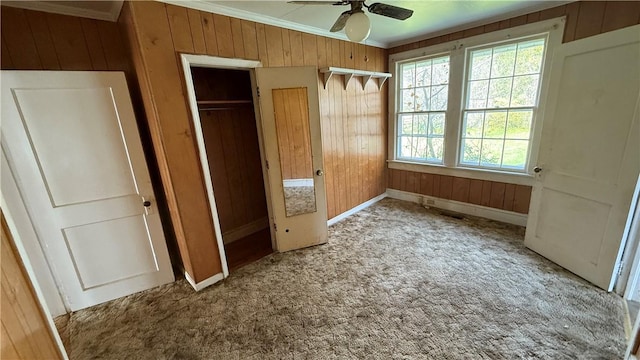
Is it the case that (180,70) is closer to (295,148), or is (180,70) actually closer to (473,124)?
(295,148)

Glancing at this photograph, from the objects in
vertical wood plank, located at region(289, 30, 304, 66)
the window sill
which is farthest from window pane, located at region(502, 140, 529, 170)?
vertical wood plank, located at region(289, 30, 304, 66)

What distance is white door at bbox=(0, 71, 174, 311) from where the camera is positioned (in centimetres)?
187

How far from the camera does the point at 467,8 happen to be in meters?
2.64

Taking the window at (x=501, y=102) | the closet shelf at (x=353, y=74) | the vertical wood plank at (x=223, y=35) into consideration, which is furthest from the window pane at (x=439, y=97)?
the vertical wood plank at (x=223, y=35)

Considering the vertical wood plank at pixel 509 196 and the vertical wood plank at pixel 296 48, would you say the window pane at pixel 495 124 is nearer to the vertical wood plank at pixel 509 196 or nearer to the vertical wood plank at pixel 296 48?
the vertical wood plank at pixel 509 196

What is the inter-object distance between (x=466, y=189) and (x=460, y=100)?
1.26 metres

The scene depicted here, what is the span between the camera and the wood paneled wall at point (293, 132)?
2697 millimetres

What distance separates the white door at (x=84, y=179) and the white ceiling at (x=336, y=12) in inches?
20.8

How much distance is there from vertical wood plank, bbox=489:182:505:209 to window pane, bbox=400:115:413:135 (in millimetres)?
1437

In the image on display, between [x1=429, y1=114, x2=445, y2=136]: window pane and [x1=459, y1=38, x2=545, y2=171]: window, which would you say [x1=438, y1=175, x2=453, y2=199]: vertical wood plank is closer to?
[x1=459, y1=38, x2=545, y2=171]: window

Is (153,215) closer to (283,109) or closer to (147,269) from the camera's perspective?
(147,269)

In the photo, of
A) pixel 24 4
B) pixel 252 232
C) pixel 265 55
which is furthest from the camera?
pixel 252 232

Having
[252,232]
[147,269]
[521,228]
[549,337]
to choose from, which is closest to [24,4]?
[147,269]

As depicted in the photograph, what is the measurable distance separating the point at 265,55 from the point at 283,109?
0.56 metres
